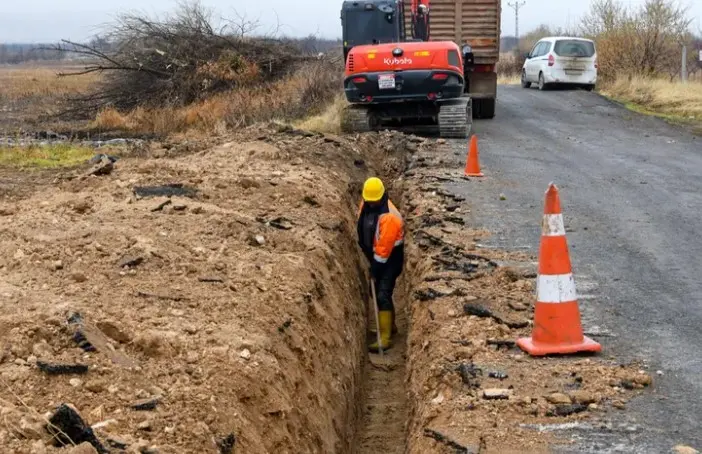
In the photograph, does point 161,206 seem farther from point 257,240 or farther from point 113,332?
point 113,332

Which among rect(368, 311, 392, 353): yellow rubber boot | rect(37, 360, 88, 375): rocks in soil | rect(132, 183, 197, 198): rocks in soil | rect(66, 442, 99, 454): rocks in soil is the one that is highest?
rect(132, 183, 197, 198): rocks in soil

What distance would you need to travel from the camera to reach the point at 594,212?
9688mm

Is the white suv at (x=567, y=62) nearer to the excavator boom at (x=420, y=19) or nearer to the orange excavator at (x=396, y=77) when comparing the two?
the excavator boom at (x=420, y=19)

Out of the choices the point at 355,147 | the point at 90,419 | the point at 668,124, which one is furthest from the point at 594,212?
the point at 668,124

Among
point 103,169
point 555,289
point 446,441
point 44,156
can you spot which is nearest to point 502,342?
point 555,289

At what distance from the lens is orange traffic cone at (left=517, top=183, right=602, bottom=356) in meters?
5.38

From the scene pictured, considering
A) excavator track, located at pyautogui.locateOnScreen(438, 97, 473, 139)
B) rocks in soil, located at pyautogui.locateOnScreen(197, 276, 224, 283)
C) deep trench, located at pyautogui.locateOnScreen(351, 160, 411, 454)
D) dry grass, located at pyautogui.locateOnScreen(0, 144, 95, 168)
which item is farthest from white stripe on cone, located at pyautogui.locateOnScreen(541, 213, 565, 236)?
excavator track, located at pyautogui.locateOnScreen(438, 97, 473, 139)

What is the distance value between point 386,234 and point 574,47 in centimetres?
1826

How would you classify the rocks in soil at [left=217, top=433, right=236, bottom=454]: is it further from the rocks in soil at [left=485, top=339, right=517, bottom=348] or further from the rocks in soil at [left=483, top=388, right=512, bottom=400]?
the rocks in soil at [left=485, top=339, right=517, bottom=348]

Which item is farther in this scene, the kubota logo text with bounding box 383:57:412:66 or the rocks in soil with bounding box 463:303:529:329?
the kubota logo text with bounding box 383:57:412:66

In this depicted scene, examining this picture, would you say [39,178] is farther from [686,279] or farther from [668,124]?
[668,124]

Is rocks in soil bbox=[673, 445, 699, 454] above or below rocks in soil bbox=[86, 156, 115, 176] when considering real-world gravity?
below

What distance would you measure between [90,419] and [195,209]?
409 cm

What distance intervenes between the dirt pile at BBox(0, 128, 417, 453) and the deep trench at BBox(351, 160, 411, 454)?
7.4 inches
